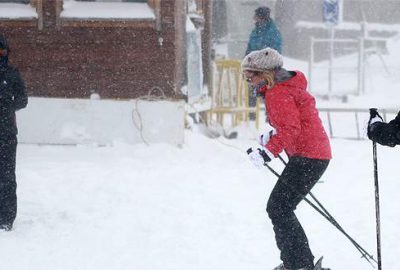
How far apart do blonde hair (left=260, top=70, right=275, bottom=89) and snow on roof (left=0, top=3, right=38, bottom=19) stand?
6194 mm

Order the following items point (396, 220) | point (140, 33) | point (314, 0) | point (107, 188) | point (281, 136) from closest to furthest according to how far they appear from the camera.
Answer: point (281, 136), point (396, 220), point (107, 188), point (140, 33), point (314, 0)

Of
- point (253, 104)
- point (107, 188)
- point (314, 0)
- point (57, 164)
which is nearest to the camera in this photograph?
point (107, 188)

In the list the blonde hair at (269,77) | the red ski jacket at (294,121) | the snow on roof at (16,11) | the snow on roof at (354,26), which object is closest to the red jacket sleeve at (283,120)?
the red ski jacket at (294,121)

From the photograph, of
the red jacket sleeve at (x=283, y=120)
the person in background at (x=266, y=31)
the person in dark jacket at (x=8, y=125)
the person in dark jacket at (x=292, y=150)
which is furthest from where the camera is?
the person in background at (x=266, y=31)

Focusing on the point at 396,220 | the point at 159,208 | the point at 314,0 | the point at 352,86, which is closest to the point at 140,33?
the point at 159,208

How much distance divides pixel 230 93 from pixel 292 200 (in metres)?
8.00

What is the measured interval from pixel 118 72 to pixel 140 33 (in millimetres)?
659

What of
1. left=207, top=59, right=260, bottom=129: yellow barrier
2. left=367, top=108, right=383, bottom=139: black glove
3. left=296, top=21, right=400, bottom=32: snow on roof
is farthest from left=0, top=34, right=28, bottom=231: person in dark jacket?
left=296, top=21, right=400, bottom=32: snow on roof

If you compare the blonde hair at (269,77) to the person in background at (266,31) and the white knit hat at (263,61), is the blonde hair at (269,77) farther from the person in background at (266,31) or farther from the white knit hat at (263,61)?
the person in background at (266,31)

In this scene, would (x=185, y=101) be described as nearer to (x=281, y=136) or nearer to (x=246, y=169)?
(x=246, y=169)

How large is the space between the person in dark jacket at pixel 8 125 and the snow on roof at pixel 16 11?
14.2ft

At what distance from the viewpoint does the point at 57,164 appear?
9664 millimetres

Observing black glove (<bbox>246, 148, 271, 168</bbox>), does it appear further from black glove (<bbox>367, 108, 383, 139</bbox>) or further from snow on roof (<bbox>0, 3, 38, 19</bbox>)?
snow on roof (<bbox>0, 3, 38, 19</bbox>)

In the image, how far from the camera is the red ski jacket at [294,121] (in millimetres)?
4977
